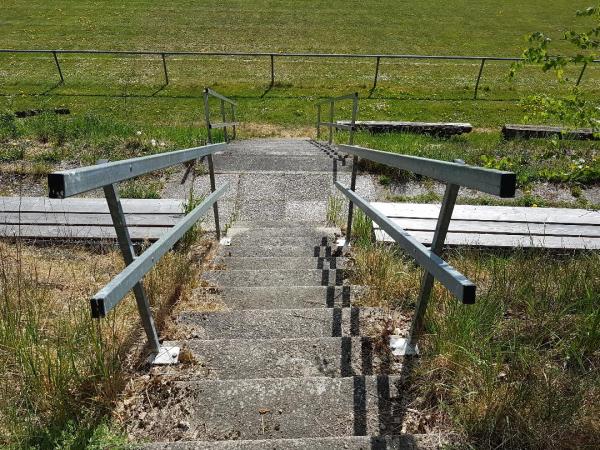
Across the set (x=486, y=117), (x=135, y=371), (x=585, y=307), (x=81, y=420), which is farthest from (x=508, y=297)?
(x=486, y=117)

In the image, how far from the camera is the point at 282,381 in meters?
2.07

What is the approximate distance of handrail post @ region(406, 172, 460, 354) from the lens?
1914 millimetres

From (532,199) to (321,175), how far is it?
10.6 feet

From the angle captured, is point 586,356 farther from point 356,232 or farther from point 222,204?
point 222,204

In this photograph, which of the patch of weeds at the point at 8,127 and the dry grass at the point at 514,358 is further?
the patch of weeds at the point at 8,127

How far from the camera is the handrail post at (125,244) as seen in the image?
1857 mm

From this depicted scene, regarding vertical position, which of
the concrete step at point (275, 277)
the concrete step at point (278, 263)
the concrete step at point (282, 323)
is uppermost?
the concrete step at point (282, 323)

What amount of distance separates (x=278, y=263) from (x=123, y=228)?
240 centimetres

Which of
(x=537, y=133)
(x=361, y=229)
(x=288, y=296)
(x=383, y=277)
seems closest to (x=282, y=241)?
(x=361, y=229)

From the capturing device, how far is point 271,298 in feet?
10.9

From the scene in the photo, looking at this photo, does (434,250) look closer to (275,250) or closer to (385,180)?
(275,250)

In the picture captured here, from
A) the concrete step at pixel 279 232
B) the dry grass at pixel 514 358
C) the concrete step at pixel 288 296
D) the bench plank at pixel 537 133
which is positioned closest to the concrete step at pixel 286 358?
the dry grass at pixel 514 358

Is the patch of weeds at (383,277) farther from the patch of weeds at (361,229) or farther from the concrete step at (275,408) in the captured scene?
the concrete step at (275,408)

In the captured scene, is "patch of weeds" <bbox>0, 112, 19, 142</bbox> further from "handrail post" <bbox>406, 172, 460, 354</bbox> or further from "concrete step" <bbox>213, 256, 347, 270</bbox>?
"handrail post" <bbox>406, 172, 460, 354</bbox>
